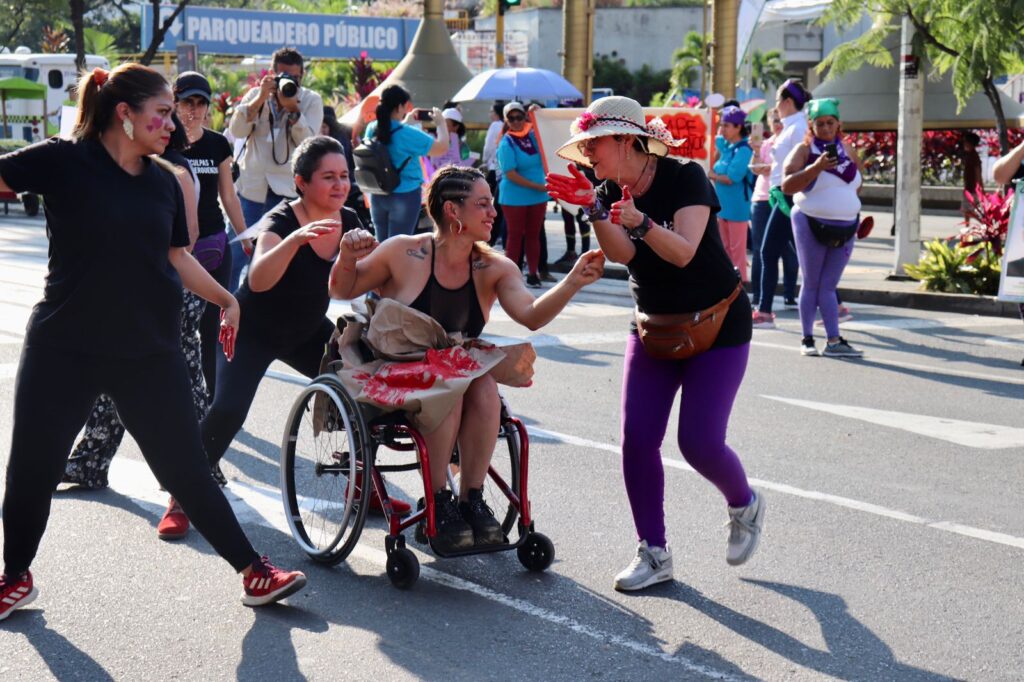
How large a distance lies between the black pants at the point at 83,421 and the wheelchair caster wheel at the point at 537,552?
102 cm

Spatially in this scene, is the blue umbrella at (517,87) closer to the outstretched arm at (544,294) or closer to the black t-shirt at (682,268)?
the outstretched arm at (544,294)

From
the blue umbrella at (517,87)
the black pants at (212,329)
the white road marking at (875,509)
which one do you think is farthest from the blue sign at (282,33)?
the white road marking at (875,509)

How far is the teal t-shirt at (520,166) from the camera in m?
14.9

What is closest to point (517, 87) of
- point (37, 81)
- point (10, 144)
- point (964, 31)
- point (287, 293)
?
point (964, 31)

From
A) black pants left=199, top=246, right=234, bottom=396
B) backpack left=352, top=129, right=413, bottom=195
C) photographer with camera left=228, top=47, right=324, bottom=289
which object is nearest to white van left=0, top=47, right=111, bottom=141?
backpack left=352, top=129, right=413, bottom=195

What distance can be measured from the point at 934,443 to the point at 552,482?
2308mm

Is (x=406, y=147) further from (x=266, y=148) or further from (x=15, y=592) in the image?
(x=15, y=592)

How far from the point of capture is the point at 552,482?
689cm

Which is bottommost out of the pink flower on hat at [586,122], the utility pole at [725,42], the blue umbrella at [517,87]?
the pink flower on hat at [586,122]

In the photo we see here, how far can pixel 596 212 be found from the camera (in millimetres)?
4781

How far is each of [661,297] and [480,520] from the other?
40.6 inches

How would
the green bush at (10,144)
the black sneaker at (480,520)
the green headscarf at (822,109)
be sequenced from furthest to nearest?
the green bush at (10,144)
the green headscarf at (822,109)
the black sneaker at (480,520)

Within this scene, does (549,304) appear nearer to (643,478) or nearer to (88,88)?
(643,478)

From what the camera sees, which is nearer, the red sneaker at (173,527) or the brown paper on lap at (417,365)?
the brown paper on lap at (417,365)
